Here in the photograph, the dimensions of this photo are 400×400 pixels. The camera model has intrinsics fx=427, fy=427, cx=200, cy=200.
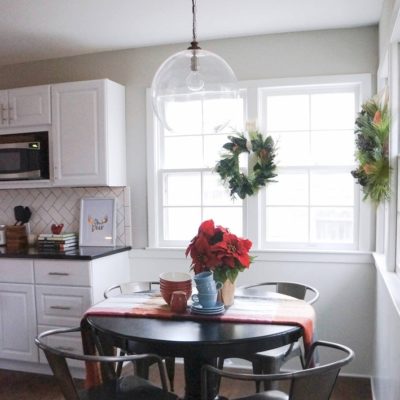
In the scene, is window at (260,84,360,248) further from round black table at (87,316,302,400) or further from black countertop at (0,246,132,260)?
round black table at (87,316,302,400)

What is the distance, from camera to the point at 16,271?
3.19m

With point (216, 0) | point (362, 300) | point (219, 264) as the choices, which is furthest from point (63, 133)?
point (362, 300)

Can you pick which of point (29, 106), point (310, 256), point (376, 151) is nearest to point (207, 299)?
point (376, 151)

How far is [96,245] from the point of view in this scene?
3.54 metres

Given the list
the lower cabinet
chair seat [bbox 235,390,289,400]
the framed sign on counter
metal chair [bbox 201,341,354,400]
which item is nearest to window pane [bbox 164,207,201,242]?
the framed sign on counter

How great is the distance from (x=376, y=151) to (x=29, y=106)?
2.66 metres

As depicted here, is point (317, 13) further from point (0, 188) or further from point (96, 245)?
point (0, 188)

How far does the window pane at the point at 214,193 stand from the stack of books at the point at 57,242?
1150 millimetres

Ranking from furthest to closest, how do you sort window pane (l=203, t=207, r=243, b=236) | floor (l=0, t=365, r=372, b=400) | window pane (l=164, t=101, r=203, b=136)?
window pane (l=203, t=207, r=243, b=236) < floor (l=0, t=365, r=372, b=400) < window pane (l=164, t=101, r=203, b=136)

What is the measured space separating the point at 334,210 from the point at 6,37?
9.10 feet

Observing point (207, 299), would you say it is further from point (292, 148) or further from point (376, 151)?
point (292, 148)

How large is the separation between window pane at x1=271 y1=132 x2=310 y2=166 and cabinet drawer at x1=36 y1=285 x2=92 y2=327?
5.76 feet

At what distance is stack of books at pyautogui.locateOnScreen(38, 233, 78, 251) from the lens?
3463mm

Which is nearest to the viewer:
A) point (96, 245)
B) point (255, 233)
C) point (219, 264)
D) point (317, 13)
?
point (219, 264)
